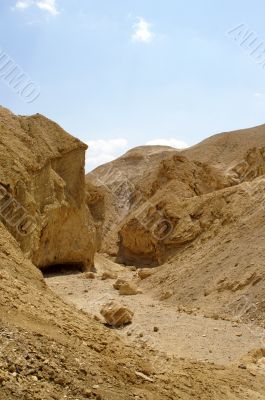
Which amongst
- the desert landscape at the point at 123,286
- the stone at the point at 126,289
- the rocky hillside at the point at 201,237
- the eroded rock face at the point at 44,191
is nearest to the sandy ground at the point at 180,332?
the desert landscape at the point at 123,286

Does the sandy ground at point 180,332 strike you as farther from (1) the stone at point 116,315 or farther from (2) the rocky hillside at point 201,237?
(2) the rocky hillside at point 201,237

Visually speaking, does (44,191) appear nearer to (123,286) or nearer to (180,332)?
(123,286)

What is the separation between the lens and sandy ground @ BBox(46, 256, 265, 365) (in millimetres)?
7727

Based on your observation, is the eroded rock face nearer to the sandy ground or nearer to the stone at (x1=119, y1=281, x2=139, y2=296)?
A: the sandy ground

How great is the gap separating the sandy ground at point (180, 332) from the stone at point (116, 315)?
0.53ft

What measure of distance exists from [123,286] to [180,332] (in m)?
4.84

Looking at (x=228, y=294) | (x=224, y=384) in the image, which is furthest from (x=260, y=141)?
(x=224, y=384)

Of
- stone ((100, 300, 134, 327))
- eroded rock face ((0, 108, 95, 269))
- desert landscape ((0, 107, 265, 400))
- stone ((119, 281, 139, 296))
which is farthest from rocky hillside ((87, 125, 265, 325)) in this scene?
eroded rock face ((0, 108, 95, 269))

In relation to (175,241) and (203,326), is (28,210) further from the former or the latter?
(175,241)

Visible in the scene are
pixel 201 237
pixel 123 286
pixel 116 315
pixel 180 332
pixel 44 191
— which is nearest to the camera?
pixel 180 332

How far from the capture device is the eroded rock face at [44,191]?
34.9 feet

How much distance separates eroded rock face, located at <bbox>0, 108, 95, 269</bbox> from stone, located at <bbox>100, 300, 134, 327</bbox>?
8.52 ft

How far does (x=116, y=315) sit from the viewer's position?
30.8 feet

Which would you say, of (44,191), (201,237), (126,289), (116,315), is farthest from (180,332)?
(201,237)
